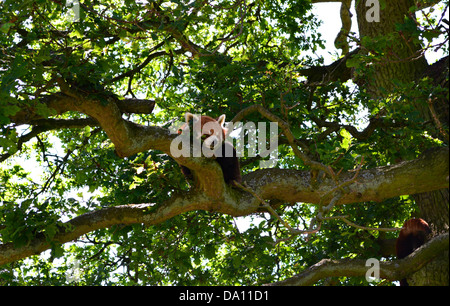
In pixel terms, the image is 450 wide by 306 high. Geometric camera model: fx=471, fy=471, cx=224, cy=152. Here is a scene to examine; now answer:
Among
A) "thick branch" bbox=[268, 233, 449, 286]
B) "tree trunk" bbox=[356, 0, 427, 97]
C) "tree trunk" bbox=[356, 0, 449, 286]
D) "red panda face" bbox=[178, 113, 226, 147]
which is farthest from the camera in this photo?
"tree trunk" bbox=[356, 0, 427, 97]

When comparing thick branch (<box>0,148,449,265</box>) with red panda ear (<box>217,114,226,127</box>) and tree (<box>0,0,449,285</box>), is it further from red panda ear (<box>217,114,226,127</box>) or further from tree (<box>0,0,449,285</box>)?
red panda ear (<box>217,114,226,127</box>)

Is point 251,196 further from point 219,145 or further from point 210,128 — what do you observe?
point 210,128

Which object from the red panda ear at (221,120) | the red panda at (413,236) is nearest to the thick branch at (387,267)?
the red panda at (413,236)

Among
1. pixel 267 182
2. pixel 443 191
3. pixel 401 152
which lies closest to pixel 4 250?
pixel 267 182

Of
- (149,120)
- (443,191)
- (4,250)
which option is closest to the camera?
(4,250)

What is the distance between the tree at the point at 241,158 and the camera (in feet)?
18.5

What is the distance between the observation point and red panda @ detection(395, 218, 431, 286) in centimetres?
721

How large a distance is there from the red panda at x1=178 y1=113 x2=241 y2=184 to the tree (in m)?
0.29

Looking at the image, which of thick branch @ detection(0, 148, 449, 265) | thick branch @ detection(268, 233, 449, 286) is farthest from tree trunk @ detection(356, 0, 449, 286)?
thick branch @ detection(0, 148, 449, 265)

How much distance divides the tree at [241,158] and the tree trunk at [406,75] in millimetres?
28

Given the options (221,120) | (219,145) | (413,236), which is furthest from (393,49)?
(219,145)

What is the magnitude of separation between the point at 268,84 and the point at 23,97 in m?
3.62

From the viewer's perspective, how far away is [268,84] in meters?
7.45
